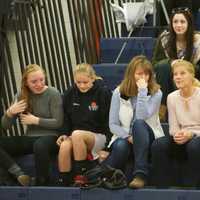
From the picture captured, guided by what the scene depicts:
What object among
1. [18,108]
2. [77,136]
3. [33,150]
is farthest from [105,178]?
[18,108]

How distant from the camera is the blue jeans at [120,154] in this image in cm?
351

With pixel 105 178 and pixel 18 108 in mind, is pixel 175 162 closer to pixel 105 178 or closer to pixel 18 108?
pixel 105 178

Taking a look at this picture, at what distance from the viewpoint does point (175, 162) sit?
137 inches

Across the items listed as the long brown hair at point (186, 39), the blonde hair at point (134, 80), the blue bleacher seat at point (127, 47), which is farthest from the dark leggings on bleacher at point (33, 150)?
the blue bleacher seat at point (127, 47)

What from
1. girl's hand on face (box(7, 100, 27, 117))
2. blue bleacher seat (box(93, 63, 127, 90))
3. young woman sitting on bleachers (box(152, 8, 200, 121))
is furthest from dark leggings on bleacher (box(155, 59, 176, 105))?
girl's hand on face (box(7, 100, 27, 117))

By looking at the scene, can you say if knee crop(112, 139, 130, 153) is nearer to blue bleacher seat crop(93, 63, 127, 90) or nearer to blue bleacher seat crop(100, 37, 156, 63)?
blue bleacher seat crop(93, 63, 127, 90)

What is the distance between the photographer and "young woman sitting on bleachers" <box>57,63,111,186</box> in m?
3.58

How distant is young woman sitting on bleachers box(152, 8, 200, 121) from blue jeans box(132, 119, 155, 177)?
50 centimetres

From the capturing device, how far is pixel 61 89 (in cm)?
520

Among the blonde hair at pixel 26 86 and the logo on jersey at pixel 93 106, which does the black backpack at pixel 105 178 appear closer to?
the logo on jersey at pixel 93 106

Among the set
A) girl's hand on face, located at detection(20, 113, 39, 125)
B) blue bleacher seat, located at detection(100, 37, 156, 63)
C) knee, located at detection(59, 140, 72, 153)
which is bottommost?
knee, located at detection(59, 140, 72, 153)

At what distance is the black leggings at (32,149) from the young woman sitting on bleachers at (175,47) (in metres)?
0.73

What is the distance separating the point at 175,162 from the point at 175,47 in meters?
0.96

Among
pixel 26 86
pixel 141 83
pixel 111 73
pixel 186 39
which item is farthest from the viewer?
pixel 111 73
